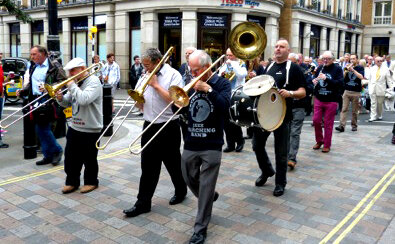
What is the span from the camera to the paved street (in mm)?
4215

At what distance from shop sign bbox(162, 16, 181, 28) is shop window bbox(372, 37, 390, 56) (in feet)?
82.6

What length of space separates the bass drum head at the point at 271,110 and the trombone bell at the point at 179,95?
128cm

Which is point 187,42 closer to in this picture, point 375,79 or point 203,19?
point 203,19

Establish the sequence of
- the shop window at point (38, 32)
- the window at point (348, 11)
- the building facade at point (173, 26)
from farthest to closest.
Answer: the window at point (348, 11) < the shop window at point (38, 32) < the building facade at point (173, 26)

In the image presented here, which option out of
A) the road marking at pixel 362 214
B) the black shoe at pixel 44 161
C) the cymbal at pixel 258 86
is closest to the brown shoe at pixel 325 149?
the road marking at pixel 362 214

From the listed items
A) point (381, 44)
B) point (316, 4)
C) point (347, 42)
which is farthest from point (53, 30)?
point (381, 44)

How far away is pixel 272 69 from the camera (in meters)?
5.64

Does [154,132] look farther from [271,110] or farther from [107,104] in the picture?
[107,104]

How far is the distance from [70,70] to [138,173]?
2016 millimetres

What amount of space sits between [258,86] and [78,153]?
2.52 m

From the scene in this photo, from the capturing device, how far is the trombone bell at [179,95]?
377 centimetres

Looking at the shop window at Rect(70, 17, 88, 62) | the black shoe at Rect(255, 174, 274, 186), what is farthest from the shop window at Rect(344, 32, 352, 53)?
the black shoe at Rect(255, 174, 274, 186)

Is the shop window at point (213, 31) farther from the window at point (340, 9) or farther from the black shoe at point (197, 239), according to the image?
the black shoe at point (197, 239)

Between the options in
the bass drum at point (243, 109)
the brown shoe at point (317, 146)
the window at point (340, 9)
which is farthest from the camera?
the window at point (340, 9)
